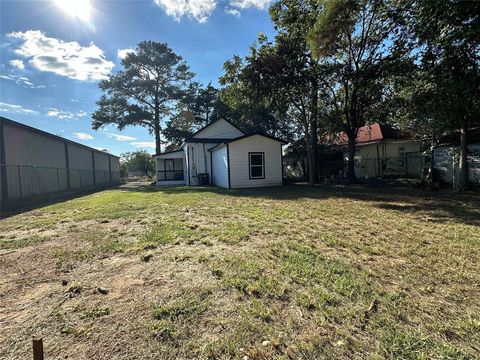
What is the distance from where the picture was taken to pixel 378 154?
22.4 metres

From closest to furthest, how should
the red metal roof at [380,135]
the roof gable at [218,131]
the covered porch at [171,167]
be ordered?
the roof gable at [218,131] < the red metal roof at [380,135] < the covered porch at [171,167]

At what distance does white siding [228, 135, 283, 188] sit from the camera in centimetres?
1556

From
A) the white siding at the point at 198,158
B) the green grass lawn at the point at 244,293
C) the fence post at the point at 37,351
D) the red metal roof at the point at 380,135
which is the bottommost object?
the green grass lawn at the point at 244,293

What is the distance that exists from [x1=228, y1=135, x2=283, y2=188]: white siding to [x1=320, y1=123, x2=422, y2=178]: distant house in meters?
7.18

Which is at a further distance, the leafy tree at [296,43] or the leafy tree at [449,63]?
the leafy tree at [296,43]

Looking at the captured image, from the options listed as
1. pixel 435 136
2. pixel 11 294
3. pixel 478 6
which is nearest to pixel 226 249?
Result: pixel 11 294

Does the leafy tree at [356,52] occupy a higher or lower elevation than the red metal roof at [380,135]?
higher

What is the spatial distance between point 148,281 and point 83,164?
24876mm

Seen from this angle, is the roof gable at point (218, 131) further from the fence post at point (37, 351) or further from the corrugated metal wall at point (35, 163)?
the fence post at point (37, 351)

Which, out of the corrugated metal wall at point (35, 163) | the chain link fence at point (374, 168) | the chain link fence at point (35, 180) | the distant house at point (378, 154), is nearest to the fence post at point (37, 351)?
the corrugated metal wall at point (35, 163)

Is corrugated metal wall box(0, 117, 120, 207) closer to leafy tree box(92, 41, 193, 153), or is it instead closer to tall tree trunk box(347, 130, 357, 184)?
leafy tree box(92, 41, 193, 153)

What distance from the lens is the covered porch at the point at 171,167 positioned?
961 inches

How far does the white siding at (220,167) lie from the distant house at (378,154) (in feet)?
31.6

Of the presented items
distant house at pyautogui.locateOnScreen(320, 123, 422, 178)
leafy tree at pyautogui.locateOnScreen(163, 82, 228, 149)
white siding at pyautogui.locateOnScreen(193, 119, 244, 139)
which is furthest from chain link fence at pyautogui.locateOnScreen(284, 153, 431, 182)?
leafy tree at pyautogui.locateOnScreen(163, 82, 228, 149)
